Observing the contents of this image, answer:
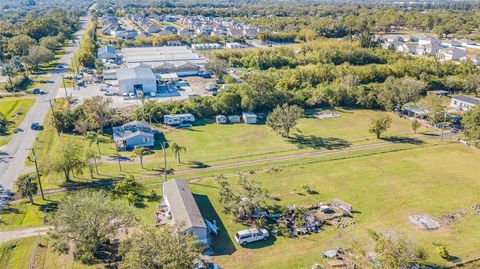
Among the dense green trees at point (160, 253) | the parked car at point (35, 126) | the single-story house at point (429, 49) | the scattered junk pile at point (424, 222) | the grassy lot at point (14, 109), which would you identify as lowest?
the scattered junk pile at point (424, 222)

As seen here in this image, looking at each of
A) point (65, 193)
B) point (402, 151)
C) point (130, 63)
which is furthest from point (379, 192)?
point (130, 63)

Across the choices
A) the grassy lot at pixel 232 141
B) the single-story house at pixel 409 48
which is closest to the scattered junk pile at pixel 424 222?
the grassy lot at pixel 232 141

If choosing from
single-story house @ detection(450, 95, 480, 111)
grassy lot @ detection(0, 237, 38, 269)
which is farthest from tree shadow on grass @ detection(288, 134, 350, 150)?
grassy lot @ detection(0, 237, 38, 269)

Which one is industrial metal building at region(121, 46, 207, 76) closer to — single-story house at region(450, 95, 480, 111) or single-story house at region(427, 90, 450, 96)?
single-story house at region(427, 90, 450, 96)

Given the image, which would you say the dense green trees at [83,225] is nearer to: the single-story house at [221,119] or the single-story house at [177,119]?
the single-story house at [177,119]

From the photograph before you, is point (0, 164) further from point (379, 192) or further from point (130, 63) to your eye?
point (130, 63)

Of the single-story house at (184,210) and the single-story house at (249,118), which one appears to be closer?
the single-story house at (184,210)

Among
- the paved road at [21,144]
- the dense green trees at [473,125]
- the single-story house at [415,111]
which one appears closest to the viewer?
the paved road at [21,144]

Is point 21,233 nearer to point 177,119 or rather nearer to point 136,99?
point 177,119
